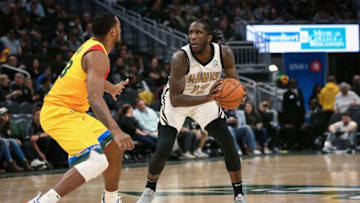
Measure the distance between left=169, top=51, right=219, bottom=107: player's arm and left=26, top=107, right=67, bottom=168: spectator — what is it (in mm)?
6113

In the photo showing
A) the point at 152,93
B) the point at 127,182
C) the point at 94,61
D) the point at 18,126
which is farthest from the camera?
the point at 152,93

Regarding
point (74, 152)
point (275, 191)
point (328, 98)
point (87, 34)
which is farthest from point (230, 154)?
point (87, 34)

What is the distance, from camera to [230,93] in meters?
5.87

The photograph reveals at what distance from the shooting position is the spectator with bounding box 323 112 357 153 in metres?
14.5

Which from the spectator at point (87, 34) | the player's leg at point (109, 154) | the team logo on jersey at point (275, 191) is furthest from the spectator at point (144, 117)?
the player's leg at point (109, 154)

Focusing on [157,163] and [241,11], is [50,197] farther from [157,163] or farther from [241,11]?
[241,11]

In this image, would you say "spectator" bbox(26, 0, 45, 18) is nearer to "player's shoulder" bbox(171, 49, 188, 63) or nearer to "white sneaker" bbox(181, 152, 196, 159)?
"white sneaker" bbox(181, 152, 196, 159)

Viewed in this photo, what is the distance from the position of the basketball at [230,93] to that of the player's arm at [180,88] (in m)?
0.08

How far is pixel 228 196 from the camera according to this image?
6.72 metres

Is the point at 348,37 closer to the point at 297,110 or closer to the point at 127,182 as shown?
the point at 297,110

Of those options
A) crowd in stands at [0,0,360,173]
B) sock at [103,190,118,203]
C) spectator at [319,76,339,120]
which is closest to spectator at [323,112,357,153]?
crowd in stands at [0,0,360,173]

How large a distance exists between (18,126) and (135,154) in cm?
264

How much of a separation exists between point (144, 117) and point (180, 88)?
7484mm

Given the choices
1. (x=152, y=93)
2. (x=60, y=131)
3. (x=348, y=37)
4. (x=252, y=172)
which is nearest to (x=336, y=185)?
(x=252, y=172)
